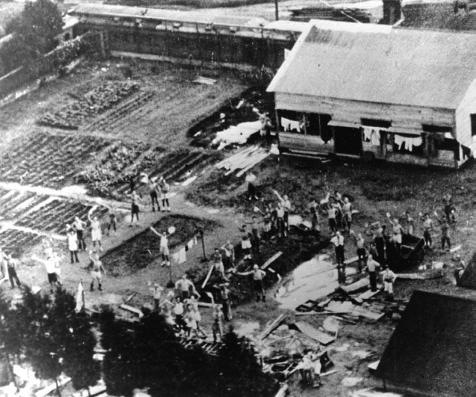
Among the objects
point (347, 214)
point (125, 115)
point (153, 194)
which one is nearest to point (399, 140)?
point (347, 214)

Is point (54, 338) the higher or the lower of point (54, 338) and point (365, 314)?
the higher

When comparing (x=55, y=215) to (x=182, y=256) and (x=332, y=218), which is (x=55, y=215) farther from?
(x=332, y=218)

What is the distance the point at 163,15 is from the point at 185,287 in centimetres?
3012

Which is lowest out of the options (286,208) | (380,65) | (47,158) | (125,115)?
(47,158)

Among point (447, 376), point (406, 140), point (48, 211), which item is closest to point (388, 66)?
point (406, 140)

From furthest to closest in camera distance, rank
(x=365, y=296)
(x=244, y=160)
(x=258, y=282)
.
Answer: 1. (x=244, y=160)
2. (x=258, y=282)
3. (x=365, y=296)

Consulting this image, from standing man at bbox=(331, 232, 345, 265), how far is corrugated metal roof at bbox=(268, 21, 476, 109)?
10338 millimetres

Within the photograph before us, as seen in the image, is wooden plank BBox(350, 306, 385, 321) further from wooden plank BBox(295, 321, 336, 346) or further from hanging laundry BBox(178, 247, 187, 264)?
hanging laundry BBox(178, 247, 187, 264)

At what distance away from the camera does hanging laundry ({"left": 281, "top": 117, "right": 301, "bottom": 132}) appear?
52.1 m

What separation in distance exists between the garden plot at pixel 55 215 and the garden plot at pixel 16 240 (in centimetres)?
64

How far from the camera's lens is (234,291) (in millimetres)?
40781

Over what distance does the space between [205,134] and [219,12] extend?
17.1 metres

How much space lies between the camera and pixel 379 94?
49.2m

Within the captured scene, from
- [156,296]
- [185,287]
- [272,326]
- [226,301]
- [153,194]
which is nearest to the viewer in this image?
[272,326]
